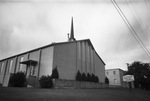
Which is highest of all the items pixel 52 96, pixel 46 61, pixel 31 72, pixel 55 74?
pixel 46 61

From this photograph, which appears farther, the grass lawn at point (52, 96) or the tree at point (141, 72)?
the tree at point (141, 72)

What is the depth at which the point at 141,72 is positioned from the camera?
32406 millimetres

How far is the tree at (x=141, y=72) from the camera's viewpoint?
3144cm

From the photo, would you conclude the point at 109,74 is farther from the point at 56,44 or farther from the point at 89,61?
the point at 56,44

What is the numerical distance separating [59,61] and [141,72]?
2408cm

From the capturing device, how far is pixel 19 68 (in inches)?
1038

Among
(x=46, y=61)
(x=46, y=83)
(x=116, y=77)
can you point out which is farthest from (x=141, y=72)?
(x=46, y=83)

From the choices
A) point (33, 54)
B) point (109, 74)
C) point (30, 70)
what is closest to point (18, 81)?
point (30, 70)

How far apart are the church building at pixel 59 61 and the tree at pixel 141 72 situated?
30.7 ft

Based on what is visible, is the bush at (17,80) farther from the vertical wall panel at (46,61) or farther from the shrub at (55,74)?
the vertical wall panel at (46,61)

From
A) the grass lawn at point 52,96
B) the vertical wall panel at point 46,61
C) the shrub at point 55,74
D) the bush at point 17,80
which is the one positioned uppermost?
the vertical wall panel at point 46,61

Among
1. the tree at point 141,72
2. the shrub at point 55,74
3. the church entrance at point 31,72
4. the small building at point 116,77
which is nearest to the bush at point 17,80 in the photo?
the church entrance at point 31,72

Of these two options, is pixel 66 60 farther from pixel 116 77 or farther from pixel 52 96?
pixel 116 77

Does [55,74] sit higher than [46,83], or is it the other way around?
[55,74]
